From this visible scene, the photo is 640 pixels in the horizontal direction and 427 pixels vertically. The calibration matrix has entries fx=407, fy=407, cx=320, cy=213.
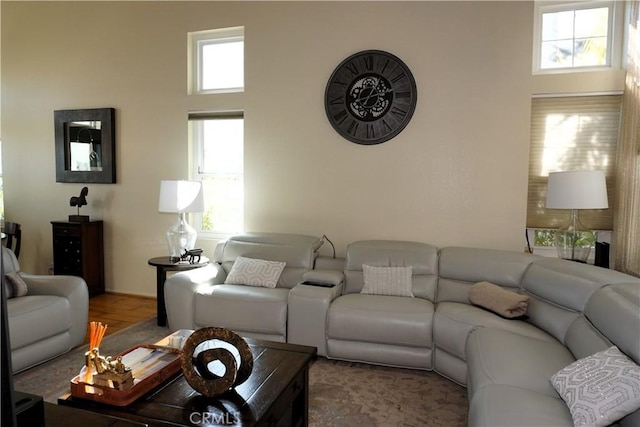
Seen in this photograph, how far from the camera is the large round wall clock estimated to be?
152 inches

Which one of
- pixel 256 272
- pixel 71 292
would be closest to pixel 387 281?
pixel 256 272

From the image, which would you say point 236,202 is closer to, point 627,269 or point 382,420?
point 382,420

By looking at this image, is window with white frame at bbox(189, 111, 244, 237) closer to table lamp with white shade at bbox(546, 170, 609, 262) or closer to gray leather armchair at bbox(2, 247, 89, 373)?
gray leather armchair at bbox(2, 247, 89, 373)

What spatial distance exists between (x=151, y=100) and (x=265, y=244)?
89.5 inches

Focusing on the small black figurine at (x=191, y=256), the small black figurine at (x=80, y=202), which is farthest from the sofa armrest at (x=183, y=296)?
the small black figurine at (x=80, y=202)

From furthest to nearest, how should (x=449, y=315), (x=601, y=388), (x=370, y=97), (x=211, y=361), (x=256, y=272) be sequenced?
1. (x=370, y=97)
2. (x=256, y=272)
3. (x=449, y=315)
4. (x=211, y=361)
5. (x=601, y=388)

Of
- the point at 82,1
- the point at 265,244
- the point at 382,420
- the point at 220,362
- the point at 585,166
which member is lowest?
the point at 382,420

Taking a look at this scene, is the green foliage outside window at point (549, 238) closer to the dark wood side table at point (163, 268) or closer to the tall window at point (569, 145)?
the tall window at point (569, 145)

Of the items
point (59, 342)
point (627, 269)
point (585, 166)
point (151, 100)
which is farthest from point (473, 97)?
point (59, 342)

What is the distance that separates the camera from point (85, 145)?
4.97 meters

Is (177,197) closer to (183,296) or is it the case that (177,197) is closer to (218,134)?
(183,296)

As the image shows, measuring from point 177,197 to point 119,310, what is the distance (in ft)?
4.89

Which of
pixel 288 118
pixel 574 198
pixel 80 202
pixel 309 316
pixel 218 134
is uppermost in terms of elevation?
pixel 288 118

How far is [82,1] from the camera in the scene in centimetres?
488
